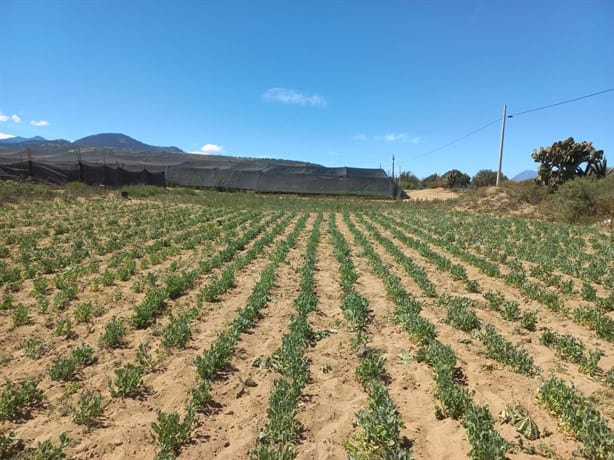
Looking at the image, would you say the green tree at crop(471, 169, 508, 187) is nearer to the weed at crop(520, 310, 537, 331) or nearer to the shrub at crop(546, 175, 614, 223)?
the shrub at crop(546, 175, 614, 223)

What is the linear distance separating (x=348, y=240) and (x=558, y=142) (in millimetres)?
21999

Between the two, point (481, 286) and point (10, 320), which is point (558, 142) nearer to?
point (481, 286)

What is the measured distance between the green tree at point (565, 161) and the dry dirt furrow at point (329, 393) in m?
26.9

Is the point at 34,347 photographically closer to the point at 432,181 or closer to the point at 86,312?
the point at 86,312

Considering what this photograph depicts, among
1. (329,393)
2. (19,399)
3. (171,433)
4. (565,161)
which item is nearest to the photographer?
(171,433)

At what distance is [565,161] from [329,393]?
29504mm

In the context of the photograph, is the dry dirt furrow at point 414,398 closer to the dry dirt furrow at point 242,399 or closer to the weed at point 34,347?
the dry dirt furrow at point 242,399

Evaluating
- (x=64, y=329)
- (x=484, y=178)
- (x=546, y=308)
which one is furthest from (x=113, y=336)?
(x=484, y=178)

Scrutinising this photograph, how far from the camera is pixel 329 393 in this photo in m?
4.14

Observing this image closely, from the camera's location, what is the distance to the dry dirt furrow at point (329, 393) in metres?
3.35

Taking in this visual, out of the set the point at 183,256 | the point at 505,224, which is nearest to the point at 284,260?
the point at 183,256

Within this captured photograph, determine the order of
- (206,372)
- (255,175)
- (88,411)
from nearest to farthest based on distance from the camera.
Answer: (88,411)
(206,372)
(255,175)

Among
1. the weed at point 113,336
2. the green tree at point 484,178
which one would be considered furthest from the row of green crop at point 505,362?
the green tree at point 484,178

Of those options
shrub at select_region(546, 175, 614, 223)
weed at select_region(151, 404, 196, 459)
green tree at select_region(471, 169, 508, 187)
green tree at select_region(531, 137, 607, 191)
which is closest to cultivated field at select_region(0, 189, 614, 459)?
weed at select_region(151, 404, 196, 459)
